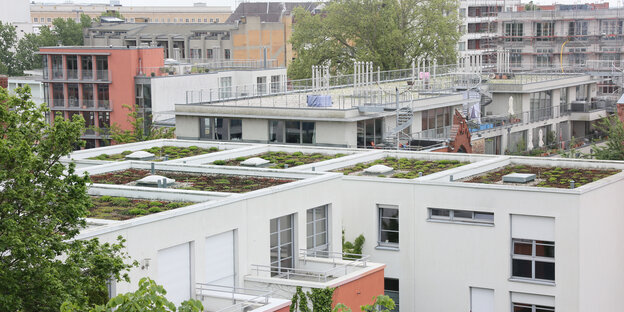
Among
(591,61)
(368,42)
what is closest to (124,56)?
(368,42)

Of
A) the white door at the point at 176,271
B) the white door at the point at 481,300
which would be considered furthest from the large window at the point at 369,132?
the white door at the point at 176,271

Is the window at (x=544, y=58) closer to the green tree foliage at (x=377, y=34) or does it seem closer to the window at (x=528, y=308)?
the green tree foliage at (x=377, y=34)

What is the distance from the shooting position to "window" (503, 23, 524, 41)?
351 ft

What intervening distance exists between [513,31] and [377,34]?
1797cm

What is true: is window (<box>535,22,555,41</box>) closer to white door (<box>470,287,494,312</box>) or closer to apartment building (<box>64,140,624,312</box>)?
apartment building (<box>64,140,624,312</box>)

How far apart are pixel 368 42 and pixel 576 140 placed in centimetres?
2640

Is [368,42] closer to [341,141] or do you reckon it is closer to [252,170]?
[341,141]

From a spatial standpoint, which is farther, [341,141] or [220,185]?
[341,141]

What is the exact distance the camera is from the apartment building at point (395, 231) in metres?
29.9

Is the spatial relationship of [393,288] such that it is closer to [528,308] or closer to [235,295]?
[528,308]

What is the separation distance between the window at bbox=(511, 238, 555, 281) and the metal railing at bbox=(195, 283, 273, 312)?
416 inches

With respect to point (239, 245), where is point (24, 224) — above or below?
above

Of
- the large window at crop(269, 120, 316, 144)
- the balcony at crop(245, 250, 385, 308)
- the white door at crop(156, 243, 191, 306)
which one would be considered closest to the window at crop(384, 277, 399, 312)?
the balcony at crop(245, 250, 385, 308)

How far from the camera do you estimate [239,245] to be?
31.2 meters
